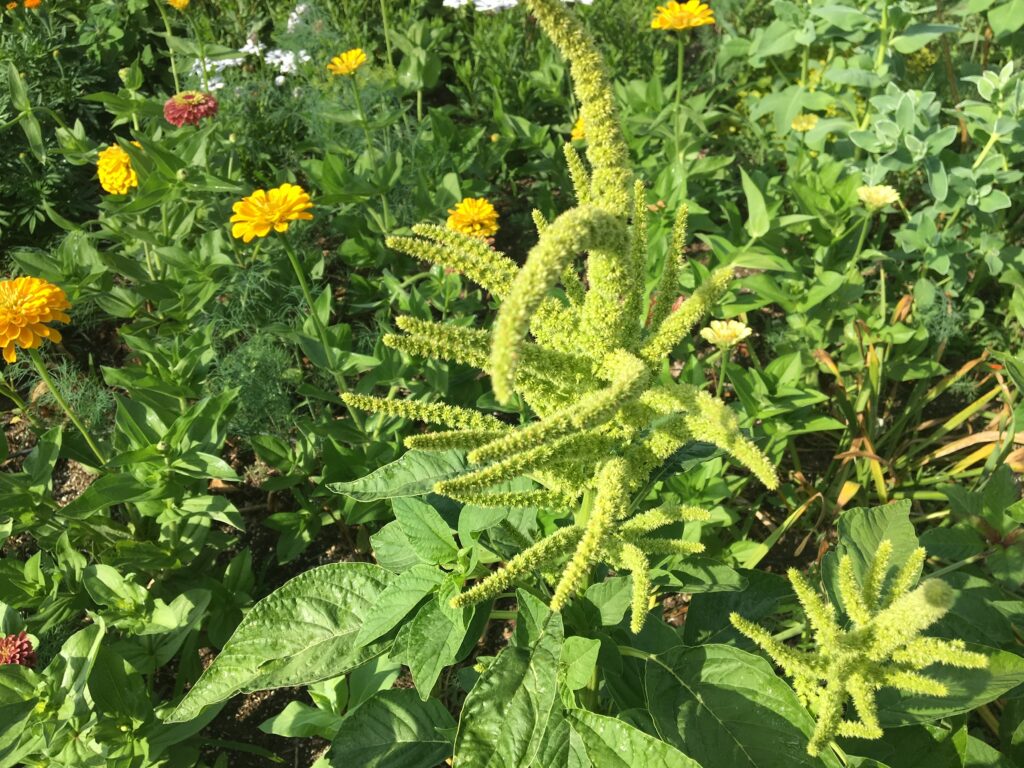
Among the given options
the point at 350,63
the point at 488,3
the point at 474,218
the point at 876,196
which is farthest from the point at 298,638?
the point at 488,3

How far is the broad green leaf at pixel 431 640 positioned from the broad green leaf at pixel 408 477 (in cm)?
25

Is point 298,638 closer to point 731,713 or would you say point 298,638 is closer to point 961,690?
point 731,713

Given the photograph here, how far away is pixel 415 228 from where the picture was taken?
1.21 meters

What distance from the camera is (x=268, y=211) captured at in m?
2.53

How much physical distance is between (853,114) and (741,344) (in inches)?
42.7

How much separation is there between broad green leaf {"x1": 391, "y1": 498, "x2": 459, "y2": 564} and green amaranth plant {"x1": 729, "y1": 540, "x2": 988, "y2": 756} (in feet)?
1.88

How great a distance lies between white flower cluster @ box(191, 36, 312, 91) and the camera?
4.35 m

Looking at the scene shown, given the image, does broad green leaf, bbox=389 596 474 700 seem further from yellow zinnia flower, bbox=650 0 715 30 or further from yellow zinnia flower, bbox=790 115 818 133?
yellow zinnia flower, bbox=790 115 818 133

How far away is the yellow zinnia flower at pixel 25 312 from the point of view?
7.07ft

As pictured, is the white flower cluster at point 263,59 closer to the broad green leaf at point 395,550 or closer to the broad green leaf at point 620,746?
the broad green leaf at point 395,550

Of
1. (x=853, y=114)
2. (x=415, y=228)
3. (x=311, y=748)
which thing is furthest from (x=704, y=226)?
(x=311, y=748)

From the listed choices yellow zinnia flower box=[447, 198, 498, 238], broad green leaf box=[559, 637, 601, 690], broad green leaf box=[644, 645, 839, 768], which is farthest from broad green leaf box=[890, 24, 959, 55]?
broad green leaf box=[559, 637, 601, 690]

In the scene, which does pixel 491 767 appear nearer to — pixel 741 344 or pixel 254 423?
pixel 254 423

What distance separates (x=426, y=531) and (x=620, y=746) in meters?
0.56
